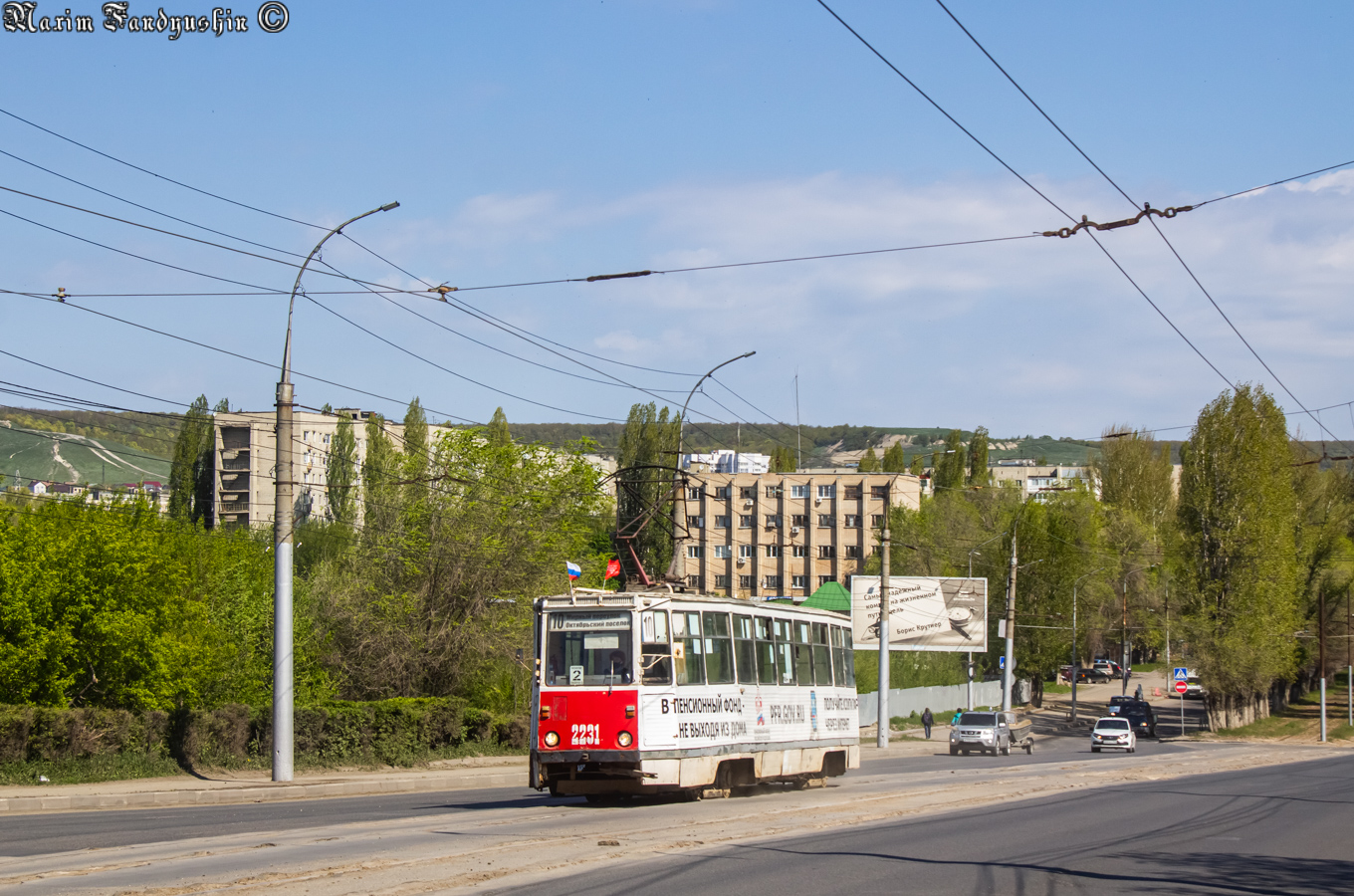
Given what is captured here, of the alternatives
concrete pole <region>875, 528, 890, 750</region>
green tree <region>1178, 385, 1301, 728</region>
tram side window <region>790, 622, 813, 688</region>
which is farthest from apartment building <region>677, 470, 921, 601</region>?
tram side window <region>790, 622, 813, 688</region>

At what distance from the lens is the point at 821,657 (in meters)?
24.3

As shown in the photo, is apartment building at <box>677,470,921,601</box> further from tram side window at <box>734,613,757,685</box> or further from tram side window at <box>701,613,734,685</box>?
tram side window at <box>701,613,734,685</box>

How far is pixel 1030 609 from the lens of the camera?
261 ft

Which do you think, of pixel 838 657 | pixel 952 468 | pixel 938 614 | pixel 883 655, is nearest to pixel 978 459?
pixel 952 468

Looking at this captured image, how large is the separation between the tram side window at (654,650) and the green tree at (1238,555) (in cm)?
5626

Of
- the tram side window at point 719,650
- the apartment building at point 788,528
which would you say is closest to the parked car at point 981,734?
the tram side window at point 719,650

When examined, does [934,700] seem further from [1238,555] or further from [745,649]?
[745,649]

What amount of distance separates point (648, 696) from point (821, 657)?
6625mm

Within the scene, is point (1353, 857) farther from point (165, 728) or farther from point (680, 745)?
point (165, 728)

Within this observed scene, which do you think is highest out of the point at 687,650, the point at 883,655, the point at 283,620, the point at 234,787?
the point at 283,620

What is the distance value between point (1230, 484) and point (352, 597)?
5003 cm

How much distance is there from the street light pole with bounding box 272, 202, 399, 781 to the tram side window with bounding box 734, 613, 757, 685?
8.08 m

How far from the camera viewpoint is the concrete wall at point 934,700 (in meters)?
62.5

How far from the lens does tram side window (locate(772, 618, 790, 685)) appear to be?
22406mm
